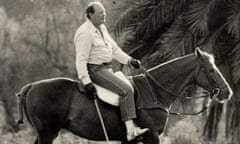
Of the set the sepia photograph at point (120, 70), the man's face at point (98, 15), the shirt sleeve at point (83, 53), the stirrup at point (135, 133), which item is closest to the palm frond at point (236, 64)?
the sepia photograph at point (120, 70)

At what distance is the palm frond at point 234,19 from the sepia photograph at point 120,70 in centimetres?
3

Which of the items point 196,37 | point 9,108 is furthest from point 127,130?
point 9,108

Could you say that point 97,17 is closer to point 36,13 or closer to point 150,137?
point 150,137

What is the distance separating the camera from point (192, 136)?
19625mm

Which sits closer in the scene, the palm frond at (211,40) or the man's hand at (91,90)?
the man's hand at (91,90)

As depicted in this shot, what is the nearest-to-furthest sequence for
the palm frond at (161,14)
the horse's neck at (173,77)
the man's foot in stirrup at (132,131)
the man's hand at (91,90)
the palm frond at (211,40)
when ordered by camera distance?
the man's hand at (91,90) → the man's foot in stirrup at (132,131) → the horse's neck at (173,77) → the palm frond at (211,40) → the palm frond at (161,14)

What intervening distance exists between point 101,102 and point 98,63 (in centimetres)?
48

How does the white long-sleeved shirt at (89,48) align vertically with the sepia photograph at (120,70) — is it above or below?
above

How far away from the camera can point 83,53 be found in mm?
8156

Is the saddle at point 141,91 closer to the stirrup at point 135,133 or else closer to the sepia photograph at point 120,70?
the sepia photograph at point 120,70

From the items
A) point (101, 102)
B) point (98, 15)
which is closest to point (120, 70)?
point (101, 102)

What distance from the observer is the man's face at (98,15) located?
8250 millimetres

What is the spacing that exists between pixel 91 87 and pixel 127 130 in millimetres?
692

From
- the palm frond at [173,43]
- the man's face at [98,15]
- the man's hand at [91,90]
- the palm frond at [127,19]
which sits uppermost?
the man's face at [98,15]
